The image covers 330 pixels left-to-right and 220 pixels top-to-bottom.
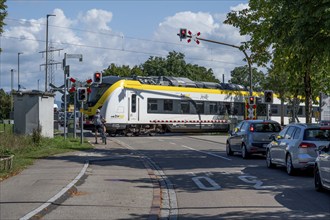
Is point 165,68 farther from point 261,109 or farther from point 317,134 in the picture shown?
point 317,134

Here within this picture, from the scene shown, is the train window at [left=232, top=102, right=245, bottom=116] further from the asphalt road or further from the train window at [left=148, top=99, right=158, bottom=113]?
the asphalt road

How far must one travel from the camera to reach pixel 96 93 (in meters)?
39.7

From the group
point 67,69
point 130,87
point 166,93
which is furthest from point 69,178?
point 166,93

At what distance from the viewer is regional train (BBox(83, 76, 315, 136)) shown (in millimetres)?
38750

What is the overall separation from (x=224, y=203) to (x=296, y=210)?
1.54 meters

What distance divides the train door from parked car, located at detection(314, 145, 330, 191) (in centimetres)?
2751

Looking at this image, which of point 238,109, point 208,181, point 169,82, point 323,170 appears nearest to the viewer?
point 323,170

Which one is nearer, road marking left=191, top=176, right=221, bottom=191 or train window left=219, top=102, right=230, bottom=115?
road marking left=191, top=176, right=221, bottom=191

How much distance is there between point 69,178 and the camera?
13891 millimetres

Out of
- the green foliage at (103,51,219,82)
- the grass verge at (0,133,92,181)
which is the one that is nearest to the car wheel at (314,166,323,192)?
the grass verge at (0,133,92,181)

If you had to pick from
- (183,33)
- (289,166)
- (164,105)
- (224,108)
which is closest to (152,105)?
(164,105)

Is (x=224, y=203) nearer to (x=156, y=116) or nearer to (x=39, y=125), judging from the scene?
(x=39, y=125)

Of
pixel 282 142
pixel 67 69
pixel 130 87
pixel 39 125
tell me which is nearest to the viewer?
pixel 282 142

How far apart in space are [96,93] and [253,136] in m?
20.1
